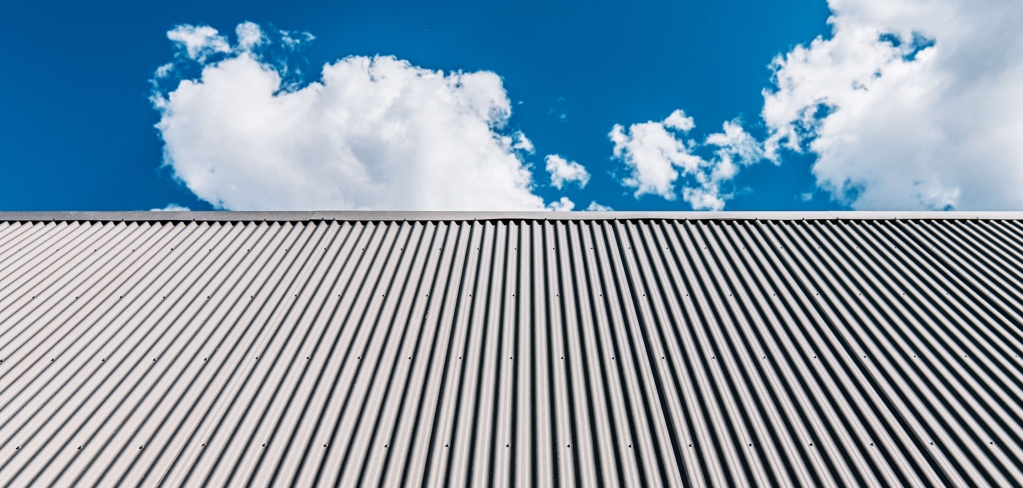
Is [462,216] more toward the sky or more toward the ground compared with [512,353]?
more toward the sky

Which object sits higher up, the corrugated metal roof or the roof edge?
the roof edge

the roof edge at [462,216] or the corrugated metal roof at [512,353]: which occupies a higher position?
the roof edge at [462,216]

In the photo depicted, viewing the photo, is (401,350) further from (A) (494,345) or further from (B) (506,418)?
(B) (506,418)

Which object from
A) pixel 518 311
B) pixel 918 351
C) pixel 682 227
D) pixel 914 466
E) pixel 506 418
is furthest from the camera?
pixel 682 227

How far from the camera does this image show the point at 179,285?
5.14 meters

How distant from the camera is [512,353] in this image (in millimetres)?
4016

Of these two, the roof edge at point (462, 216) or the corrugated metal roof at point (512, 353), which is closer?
the corrugated metal roof at point (512, 353)

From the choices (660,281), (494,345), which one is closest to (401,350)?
(494,345)

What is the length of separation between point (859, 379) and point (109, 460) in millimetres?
→ 5456

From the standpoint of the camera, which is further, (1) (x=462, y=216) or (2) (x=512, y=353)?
(1) (x=462, y=216)

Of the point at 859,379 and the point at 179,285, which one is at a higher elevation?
the point at 179,285

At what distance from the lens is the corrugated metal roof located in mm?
3195

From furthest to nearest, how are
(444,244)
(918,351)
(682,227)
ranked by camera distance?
(682,227), (444,244), (918,351)

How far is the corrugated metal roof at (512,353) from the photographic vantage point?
320cm
